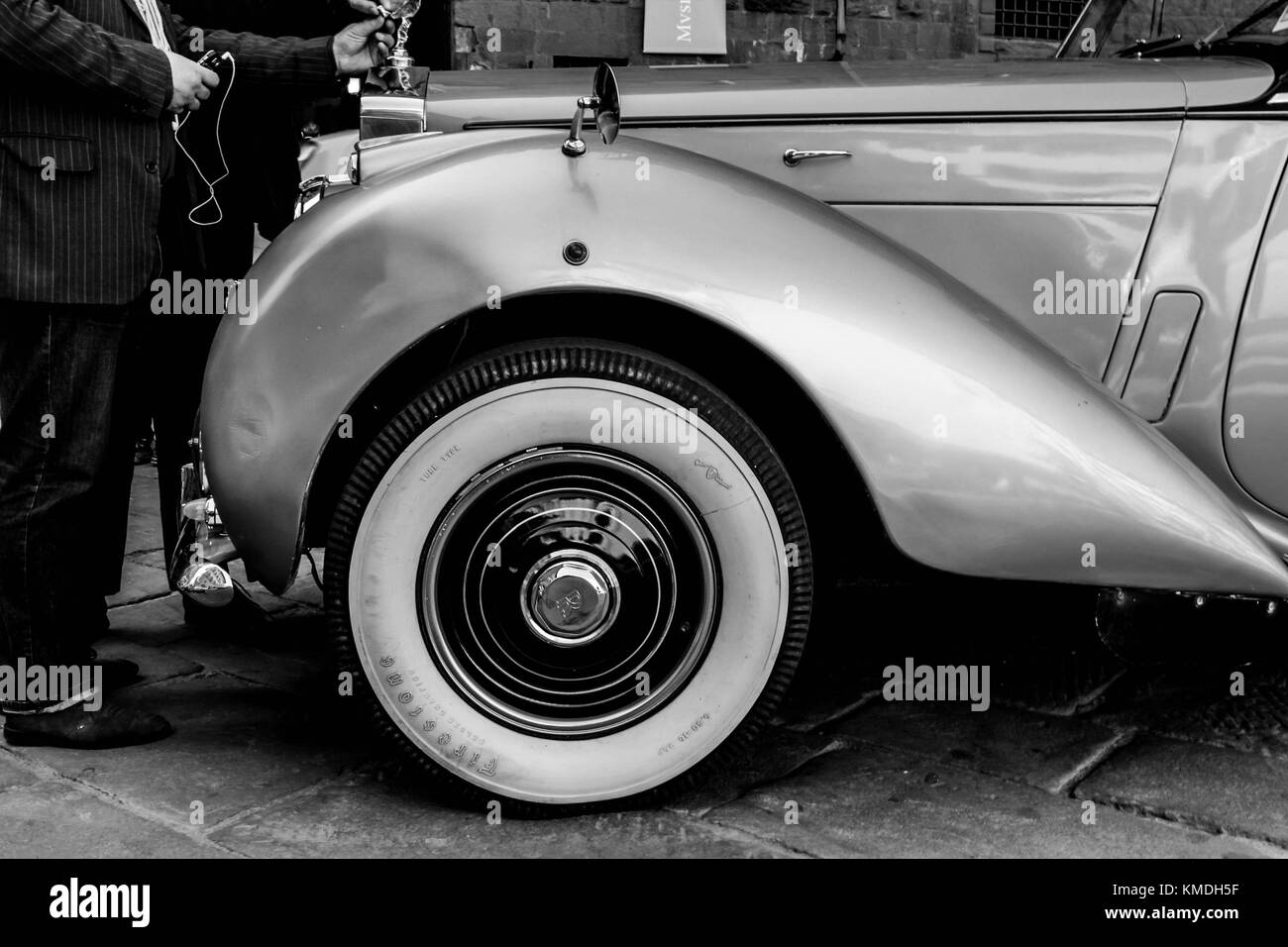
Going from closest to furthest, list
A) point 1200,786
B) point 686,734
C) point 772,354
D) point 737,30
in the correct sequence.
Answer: point 772,354 < point 686,734 < point 1200,786 < point 737,30

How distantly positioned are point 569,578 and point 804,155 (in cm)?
84

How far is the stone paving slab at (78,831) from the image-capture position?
173 cm

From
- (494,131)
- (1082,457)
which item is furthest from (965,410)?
(494,131)

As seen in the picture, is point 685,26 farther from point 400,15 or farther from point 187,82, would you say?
point 187,82

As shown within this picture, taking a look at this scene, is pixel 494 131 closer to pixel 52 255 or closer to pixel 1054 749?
pixel 52 255

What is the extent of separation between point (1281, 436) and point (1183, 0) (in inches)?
333

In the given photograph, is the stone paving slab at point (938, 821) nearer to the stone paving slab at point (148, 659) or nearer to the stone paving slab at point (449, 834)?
the stone paving slab at point (449, 834)

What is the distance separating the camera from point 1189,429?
2016 mm

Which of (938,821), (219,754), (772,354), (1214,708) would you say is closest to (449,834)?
(219,754)

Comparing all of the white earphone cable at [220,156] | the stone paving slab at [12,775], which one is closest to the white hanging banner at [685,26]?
the white earphone cable at [220,156]

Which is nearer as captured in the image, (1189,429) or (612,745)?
(612,745)

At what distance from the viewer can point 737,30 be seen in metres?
8.16

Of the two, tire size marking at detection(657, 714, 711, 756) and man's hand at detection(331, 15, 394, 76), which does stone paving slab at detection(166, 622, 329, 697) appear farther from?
man's hand at detection(331, 15, 394, 76)
